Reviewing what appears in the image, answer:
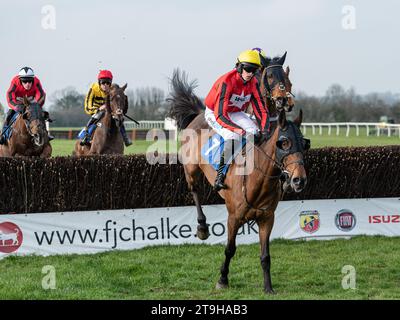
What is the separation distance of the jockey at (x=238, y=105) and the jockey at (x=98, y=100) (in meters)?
4.15

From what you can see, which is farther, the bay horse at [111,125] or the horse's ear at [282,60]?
the bay horse at [111,125]

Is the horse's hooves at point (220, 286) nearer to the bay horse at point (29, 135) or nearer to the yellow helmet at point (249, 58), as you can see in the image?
the yellow helmet at point (249, 58)

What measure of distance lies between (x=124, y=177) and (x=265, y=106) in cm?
242

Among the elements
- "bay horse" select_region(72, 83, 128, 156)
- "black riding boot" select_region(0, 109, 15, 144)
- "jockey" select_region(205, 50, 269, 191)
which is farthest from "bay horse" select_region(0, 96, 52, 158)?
"jockey" select_region(205, 50, 269, 191)

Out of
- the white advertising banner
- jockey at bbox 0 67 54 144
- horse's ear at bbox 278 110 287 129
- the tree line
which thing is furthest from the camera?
the tree line

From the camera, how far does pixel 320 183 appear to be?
9.57 meters

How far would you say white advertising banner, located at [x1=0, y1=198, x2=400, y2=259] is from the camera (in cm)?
860

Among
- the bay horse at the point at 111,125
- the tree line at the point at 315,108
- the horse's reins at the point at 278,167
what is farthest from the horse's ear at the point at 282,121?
the tree line at the point at 315,108

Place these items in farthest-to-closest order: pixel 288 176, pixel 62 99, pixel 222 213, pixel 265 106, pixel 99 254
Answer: pixel 62 99, pixel 222 213, pixel 99 254, pixel 265 106, pixel 288 176

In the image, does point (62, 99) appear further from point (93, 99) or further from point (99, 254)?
point (99, 254)

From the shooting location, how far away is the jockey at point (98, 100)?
11367mm

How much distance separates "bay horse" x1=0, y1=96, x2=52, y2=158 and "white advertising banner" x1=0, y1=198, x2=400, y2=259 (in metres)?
1.88

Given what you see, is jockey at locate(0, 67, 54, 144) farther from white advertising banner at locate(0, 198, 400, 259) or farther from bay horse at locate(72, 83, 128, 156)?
white advertising banner at locate(0, 198, 400, 259)
